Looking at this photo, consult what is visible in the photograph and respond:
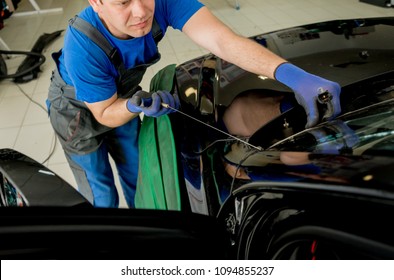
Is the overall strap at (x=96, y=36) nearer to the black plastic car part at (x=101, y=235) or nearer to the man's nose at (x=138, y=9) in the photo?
the man's nose at (x=138, y=9)

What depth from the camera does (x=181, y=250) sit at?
56cm

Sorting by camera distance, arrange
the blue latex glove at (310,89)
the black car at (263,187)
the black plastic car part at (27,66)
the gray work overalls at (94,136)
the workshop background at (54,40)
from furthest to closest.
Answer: the black plastic car part at (27,66)
the workshop background at (54,40)
the gray work overalls at (94,136)
the blue latex glove at (310,89)
the black car at (263,187)

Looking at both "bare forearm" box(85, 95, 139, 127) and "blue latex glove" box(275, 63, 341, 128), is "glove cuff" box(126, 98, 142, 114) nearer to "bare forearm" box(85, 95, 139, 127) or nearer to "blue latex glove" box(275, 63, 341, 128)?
"bare forearm" box(85, 95, 139, 127)

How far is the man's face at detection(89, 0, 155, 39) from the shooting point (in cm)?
96

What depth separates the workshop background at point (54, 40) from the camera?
2.32 metres

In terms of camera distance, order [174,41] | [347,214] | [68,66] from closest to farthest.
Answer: [347,214]
[68,66]
[174,41]

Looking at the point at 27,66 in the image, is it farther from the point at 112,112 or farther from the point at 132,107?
the point at 132,107

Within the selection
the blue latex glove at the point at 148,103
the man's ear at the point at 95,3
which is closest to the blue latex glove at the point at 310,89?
the blue latex glove at the point at 148,103

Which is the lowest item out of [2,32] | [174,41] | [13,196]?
[2,32]

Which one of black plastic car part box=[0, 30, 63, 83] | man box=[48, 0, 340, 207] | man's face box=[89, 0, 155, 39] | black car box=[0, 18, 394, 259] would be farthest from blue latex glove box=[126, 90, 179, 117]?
black plastic car part box=[0, 30, 63, 83]

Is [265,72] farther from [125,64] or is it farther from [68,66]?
[68,66]

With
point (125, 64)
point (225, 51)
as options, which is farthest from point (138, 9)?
point (225, 51)

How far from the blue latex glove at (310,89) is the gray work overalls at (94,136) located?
53cm

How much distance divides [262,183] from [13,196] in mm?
700
